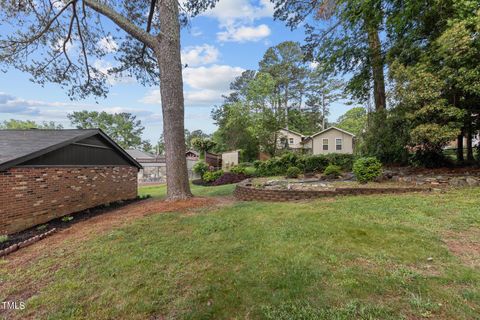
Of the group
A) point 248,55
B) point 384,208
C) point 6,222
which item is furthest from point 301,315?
point 248,55

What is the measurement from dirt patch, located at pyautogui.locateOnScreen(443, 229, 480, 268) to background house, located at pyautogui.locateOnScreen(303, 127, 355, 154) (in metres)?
21.0

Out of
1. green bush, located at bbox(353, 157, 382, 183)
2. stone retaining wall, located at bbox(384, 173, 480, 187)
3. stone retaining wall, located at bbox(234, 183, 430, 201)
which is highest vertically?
green bush, located at bbox(353, 157, 382, 183)

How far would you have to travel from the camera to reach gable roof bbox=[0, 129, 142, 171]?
534cm

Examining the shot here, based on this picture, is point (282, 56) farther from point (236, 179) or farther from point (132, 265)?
point (132, 265)

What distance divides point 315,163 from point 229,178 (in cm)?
551

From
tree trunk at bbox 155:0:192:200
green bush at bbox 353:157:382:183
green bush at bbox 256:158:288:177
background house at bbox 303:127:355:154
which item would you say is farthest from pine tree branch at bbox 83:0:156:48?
background house at bbox 303:127:355:154

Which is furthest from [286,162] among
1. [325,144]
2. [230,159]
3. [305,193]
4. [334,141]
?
[334,141]

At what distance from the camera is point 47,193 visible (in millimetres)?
6180

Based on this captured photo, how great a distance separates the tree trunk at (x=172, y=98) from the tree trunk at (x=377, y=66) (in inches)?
302

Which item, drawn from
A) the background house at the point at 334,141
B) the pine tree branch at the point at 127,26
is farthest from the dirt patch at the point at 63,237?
the background house at the point at 334,141

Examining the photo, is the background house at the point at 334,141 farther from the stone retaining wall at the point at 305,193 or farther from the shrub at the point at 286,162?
the stone retaining wall at the point at 305,193

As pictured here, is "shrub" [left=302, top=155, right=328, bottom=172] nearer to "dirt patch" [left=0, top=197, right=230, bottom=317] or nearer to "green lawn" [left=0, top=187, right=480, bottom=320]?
"green lawn" [left=0, top=187, right=480, bottom=320]

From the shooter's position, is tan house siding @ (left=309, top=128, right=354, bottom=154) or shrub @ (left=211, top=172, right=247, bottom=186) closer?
shrub @ (left=211, top=172, right=247, bottom=186)

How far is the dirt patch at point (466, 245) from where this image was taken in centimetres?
247
